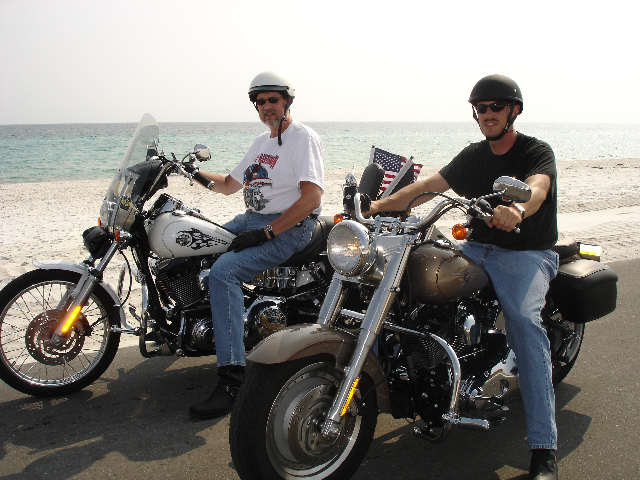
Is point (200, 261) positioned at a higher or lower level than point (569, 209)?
higher

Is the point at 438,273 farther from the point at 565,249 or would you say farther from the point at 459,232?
the point at 565,249

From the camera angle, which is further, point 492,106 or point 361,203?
point 492,106

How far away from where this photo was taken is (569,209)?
37.0ft

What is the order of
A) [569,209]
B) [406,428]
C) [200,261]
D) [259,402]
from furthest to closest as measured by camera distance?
[569,209] < [200,261] < [406,428] < [259,402]

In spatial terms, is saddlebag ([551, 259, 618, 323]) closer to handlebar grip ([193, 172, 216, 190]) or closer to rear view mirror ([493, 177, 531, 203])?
rear view mirror ([493, 177, 531, 203])

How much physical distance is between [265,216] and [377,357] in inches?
67.0

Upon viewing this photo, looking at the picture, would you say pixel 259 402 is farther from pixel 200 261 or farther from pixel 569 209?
pixel 569 209

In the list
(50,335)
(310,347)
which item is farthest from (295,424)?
(50,335)

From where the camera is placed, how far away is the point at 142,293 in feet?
13.0

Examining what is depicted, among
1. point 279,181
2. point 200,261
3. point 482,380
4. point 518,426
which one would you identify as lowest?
point 518,426

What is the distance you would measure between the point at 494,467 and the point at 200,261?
222 centimetres

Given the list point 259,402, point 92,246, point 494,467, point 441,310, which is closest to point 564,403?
point 494,467

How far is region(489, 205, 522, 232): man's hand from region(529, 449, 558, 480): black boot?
3.77ft

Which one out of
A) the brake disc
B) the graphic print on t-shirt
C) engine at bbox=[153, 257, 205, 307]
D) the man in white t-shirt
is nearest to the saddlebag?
the man in white t-shirt
